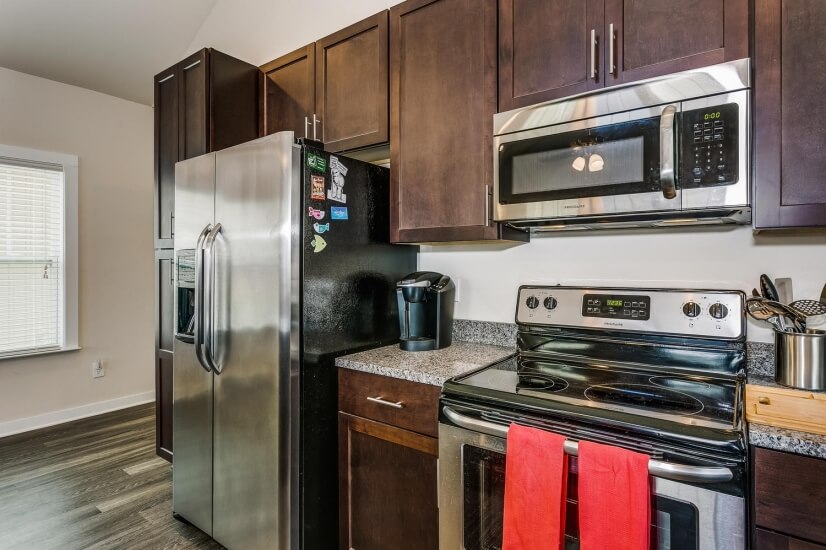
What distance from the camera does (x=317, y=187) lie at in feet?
5.65

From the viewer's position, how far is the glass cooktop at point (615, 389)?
3.76 feet

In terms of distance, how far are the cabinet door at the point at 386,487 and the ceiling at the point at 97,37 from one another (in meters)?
3.15

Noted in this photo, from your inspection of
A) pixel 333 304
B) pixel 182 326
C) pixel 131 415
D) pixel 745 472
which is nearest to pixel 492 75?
pixel 333 304

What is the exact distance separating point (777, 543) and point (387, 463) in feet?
3.59

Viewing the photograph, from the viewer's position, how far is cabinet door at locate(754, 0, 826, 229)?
115 cm

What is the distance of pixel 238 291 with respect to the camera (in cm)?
182

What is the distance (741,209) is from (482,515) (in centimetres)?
113

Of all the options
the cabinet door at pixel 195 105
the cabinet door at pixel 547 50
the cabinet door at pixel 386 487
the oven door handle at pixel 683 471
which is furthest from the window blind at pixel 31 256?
the oven door handle at pixel 683 471

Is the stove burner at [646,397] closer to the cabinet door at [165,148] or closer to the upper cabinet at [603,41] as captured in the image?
the upper cabinet at [603,41]

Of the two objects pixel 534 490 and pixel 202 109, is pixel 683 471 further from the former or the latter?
pixel 202 109

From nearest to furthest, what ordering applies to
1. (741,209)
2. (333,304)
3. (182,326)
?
(741,209), (333,304), (182,326)

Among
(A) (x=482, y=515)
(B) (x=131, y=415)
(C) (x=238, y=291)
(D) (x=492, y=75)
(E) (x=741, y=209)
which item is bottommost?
(B) (x=131, y=415)

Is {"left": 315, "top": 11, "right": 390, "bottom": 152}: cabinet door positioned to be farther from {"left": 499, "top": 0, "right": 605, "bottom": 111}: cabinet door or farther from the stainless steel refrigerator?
{"left": 499, "top": 0, "right": 605, "bottom": 111}: cabinet door

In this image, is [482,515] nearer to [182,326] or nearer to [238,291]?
[238,291]
